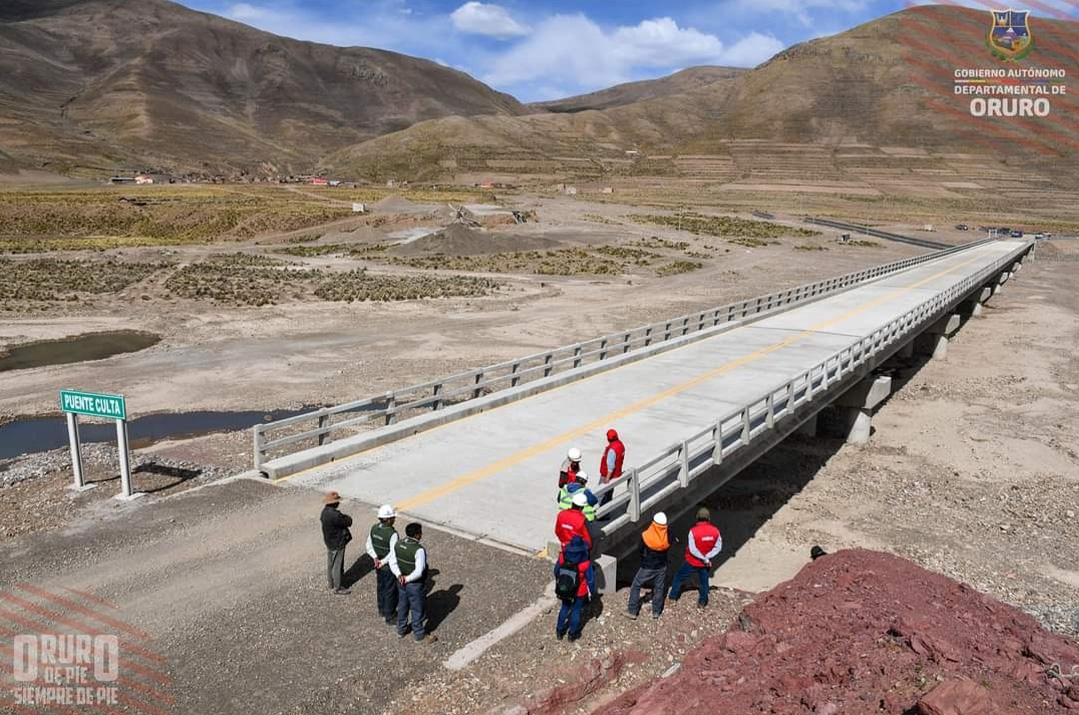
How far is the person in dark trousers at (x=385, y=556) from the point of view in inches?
367

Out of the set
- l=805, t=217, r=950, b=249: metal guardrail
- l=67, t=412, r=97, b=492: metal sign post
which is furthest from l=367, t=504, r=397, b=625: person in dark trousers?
Result: l=805, t=217, r=950, b=249: metal guardrail

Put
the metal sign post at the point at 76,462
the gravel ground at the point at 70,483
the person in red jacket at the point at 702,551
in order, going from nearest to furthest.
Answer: the person in red jacket at the point at 702,551 → the gravel ground at the point at 70,483 → the metal sign post at the point at 76,462

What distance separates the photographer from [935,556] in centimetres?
1645

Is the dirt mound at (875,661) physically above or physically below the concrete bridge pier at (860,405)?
above

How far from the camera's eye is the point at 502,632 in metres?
9.43

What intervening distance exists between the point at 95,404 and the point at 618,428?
10.6 metres

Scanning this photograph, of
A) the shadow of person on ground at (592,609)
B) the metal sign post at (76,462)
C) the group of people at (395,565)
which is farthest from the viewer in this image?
the metal sign post at (76,462)

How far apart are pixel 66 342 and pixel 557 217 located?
275ft

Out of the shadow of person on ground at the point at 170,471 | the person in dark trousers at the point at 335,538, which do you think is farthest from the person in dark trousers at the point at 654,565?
the shadow of person on ground at the point at 170,471

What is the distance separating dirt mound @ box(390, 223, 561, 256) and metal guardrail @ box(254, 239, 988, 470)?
3552cm


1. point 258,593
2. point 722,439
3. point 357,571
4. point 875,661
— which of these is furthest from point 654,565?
point 258,593

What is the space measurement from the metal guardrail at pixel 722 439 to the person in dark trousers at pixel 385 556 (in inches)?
128

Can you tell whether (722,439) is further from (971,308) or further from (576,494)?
(971,308)

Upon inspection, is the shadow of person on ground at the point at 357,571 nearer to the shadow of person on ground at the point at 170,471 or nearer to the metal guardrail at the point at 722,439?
the metal guardrail at the point at 722,439
